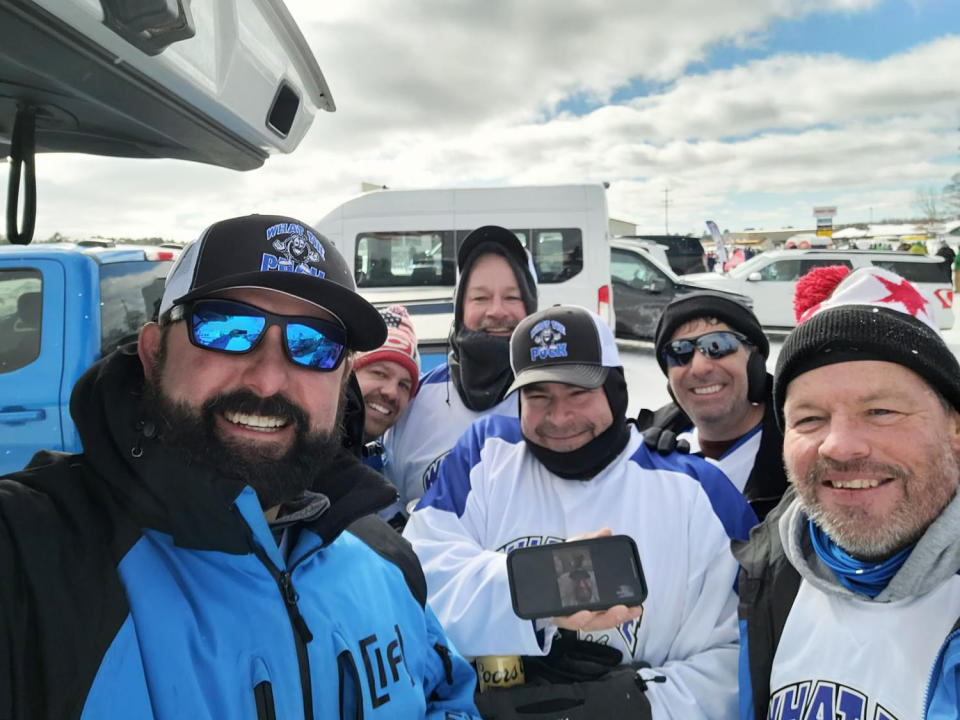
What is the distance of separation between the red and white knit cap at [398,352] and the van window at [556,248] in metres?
5.98

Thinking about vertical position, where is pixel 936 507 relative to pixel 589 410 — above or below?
below

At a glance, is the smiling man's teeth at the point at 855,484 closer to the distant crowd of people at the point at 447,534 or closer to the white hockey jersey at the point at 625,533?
the distant crowd of people at the point at 447,534

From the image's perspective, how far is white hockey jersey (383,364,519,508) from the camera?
9.37ft

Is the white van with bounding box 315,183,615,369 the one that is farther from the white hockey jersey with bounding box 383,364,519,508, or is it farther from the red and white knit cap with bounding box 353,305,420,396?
the white hockey jersey with bounding box 383,364,519,508

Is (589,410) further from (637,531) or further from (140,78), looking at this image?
(140,78)

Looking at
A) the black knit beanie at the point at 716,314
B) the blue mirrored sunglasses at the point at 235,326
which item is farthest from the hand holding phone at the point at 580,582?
the black knit beanie at the point at 716,314

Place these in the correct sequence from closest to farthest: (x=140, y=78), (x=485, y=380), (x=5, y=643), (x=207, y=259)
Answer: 1. (x=5, y=643)
2. (x=140, y=78)
3. (x=207, y=259)
4. (x=485, y=380)

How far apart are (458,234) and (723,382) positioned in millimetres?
6738

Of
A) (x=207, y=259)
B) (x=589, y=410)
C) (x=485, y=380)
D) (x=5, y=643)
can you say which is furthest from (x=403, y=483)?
(x=5, y=643)

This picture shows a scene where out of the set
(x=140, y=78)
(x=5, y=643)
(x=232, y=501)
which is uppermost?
(x=140, y=78)

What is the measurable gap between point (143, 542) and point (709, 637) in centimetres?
143

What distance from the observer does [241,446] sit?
4.23 feet

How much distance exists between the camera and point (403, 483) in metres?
2.93

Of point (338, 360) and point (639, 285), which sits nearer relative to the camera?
point (338, 360)
